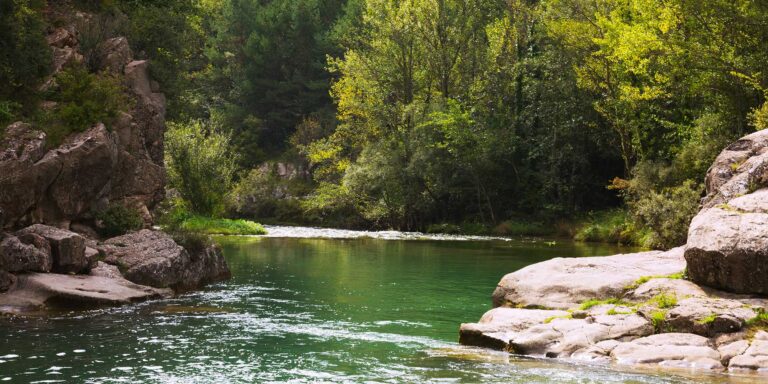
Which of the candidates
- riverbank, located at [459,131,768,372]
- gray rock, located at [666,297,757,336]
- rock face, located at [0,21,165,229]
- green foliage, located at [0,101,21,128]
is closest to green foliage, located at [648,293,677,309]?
riverbank, located at [459,131,768,372]

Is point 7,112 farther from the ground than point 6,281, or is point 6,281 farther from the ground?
point 7,112

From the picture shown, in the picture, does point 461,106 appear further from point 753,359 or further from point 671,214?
point 753,359

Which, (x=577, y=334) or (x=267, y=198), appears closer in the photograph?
(x=577, y=334)

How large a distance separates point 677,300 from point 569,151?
40.3m

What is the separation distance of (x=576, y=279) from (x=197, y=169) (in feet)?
129

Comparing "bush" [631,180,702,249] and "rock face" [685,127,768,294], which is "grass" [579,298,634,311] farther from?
"bush" [631,180,702,249]

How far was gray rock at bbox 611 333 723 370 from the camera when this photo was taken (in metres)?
13.6

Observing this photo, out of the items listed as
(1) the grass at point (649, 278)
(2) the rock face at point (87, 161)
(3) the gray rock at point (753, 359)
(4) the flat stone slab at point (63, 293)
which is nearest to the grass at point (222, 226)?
(2) the rock face at point (87, 161)

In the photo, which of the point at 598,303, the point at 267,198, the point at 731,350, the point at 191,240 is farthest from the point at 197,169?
Answer: the point at 731,350

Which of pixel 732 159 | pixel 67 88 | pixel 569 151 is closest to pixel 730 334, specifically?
pixel 732 159

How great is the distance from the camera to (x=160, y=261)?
24.0 meters

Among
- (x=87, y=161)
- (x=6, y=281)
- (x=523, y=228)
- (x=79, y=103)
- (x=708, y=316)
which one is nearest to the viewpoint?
(x=708, y=316)

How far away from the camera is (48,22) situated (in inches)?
1134

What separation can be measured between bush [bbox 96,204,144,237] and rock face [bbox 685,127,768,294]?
18307 millimetres
